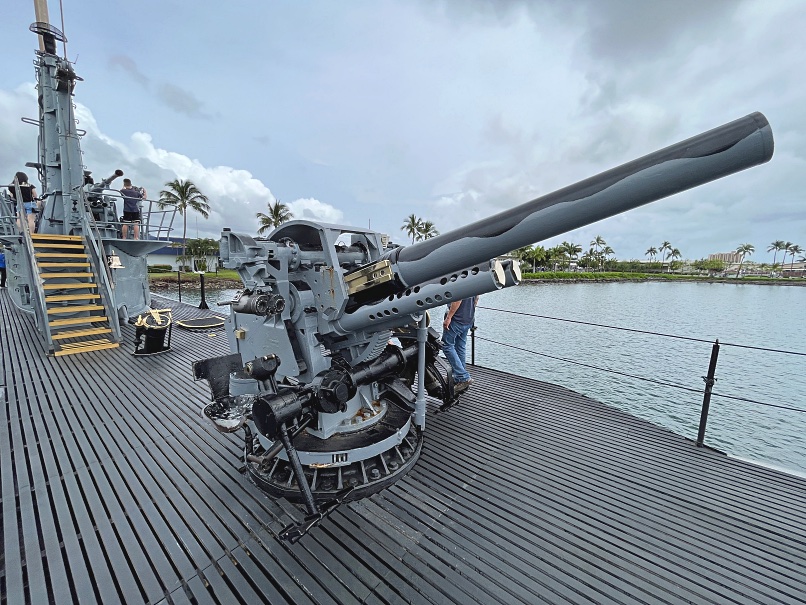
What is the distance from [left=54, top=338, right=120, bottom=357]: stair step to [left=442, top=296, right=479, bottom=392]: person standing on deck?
6.66 meters

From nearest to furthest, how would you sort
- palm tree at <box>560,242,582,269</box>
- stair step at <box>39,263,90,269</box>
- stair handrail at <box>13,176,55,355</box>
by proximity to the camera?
stair handrail at <box>13,176,55,355</box>
stair step at <box>39,263,90,269</box>
palm tree at <box>560,242,582,269</box>

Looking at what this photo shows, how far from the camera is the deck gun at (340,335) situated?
2.04 metres

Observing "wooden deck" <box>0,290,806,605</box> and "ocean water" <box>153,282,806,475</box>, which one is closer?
"wooden deck" <box>0,290,806,605</box>

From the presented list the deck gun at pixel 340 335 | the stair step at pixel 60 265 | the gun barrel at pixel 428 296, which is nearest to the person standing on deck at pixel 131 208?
the stair step at pixel 60 265

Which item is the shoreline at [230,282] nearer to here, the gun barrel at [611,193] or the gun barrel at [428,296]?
the gun barrel at [428,296]

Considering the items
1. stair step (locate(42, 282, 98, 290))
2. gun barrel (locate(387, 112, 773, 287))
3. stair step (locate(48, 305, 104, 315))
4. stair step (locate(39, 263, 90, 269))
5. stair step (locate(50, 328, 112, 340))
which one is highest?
gun barrel (locate(387, 112, 773, 287))

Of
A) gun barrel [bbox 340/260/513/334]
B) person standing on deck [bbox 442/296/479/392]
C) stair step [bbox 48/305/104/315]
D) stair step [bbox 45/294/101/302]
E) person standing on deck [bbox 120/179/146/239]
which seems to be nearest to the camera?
gun barrel [bbox 340/260/513/334]

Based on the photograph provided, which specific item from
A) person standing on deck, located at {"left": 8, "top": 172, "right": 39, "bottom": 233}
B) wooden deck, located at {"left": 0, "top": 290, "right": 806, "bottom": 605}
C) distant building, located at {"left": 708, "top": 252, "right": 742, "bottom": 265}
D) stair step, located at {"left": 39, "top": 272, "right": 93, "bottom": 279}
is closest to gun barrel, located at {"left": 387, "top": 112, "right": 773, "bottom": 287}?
wooden deck, located at {"left": 0, "top": 290, "right": 806, "bottom": 605}

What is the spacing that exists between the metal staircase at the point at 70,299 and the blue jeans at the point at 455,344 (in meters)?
6.68

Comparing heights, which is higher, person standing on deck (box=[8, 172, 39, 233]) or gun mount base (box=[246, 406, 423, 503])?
person standing on deck (box=[8, 172, 39, 233])

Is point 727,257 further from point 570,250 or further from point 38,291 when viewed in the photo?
point 38,291

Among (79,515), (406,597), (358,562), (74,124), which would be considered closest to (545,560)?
(406,597)

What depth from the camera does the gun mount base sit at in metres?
2.71

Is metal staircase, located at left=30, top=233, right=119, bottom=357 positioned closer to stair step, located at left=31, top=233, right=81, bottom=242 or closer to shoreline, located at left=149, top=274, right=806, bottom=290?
stair step, located at left=31, top=233, right=81, bottom=242
